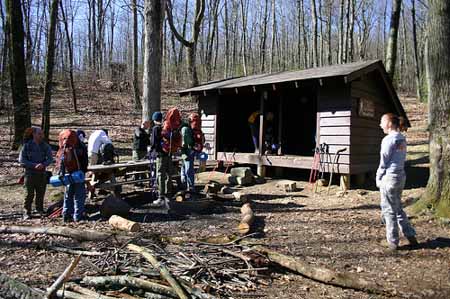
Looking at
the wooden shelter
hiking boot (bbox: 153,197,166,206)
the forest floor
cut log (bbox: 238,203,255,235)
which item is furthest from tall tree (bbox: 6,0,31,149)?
cut log (bbox: 238,203,255,235)

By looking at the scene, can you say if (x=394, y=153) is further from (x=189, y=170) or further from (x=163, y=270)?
(x=189, y=170)

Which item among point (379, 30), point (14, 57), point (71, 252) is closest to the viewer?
point (71, 252)

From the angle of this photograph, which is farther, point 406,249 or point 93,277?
point 406,249

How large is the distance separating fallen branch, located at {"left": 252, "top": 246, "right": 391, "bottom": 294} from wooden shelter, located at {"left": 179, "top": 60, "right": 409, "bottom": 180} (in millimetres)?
5468

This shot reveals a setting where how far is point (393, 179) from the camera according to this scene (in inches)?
206

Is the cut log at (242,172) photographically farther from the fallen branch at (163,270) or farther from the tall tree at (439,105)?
the fallen branch at (163,270)

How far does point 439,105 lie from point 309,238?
3305 millimetres

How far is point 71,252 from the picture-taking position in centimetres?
522

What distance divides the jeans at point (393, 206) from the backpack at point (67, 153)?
4981 mm

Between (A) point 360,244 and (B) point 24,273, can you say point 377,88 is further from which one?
(B) point 24,273

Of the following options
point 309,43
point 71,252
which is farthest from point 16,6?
point 309,43

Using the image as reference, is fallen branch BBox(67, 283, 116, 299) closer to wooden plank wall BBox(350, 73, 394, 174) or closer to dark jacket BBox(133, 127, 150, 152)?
dark jacket BBox(133, 127, 150, 152)

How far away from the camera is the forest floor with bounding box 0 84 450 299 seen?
4.34 metres

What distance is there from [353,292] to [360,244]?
5.56 ft
